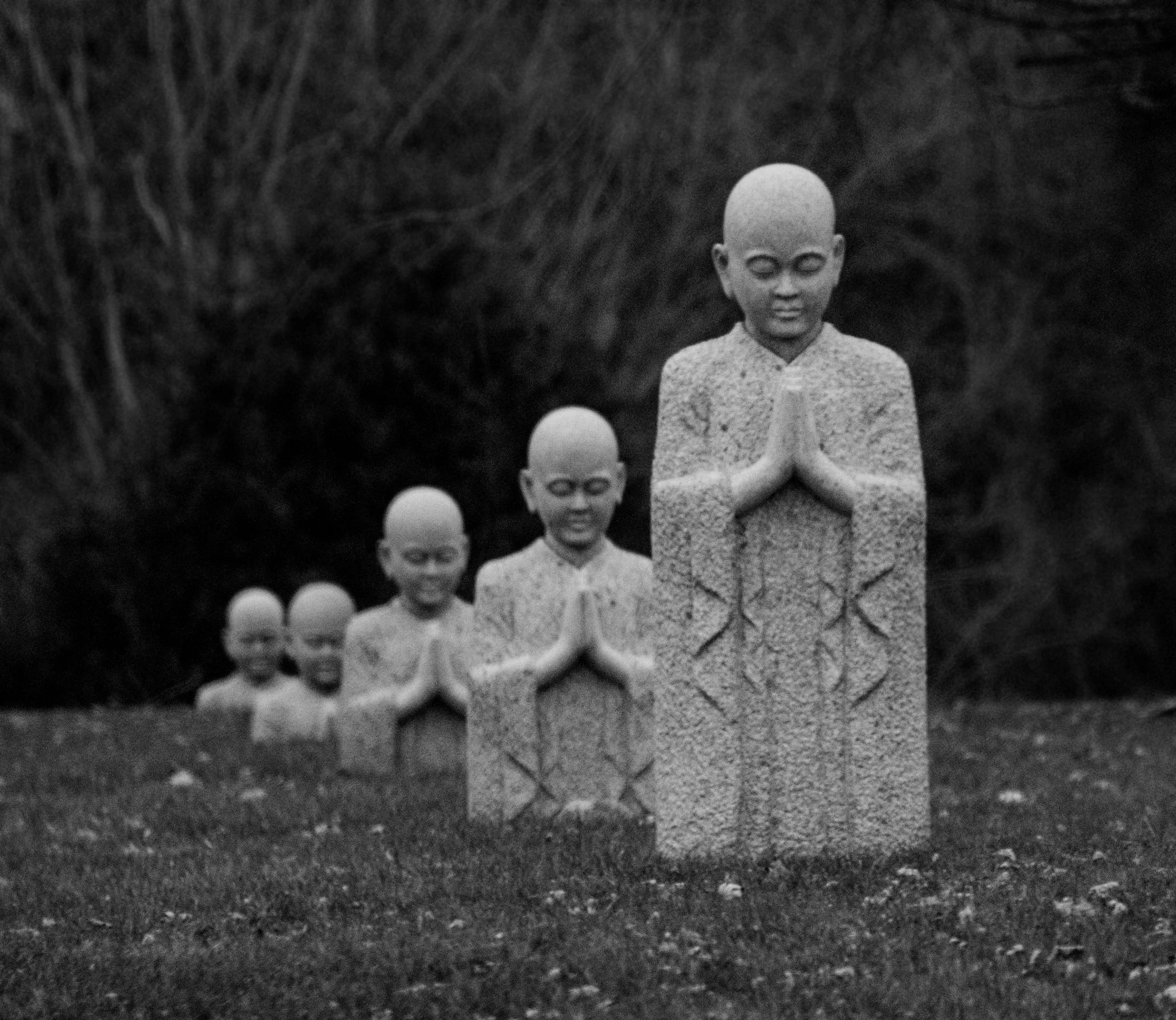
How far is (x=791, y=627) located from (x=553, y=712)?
293cm

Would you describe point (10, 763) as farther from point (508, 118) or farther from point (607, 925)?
point (508, 118)

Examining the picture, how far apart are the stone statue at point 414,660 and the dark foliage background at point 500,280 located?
17.1 ft

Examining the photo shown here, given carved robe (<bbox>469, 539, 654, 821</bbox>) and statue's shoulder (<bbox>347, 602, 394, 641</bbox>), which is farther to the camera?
statue's shoulder (<bbox>347, 602, 394, 641</bbox>)

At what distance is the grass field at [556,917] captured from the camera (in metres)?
8.88

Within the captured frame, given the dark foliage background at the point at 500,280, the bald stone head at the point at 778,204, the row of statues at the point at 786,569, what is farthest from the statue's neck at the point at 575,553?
the dark foliage background at the point at 500,280

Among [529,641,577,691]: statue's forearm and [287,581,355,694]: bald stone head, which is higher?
[287,581,355,694]: bald stone head

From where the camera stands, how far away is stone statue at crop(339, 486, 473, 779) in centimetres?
1647

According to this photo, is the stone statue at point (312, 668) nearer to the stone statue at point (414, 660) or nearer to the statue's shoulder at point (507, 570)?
the stone statue at point (414, 660)

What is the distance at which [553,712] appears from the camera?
13961mm

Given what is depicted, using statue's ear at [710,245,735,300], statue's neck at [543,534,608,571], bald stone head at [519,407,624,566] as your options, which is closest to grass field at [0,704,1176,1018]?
statue's neck at [543,534,608,571]

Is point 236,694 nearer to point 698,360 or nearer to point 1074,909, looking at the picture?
point 698,360

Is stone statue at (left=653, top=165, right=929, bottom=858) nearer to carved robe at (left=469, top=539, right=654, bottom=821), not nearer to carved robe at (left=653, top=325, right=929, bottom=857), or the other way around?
carved robe at (left=653, top=325, right=929, bottom=857)

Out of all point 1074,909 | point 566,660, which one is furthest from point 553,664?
point 1074,909

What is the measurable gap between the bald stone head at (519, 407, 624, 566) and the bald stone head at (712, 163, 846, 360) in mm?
2554
